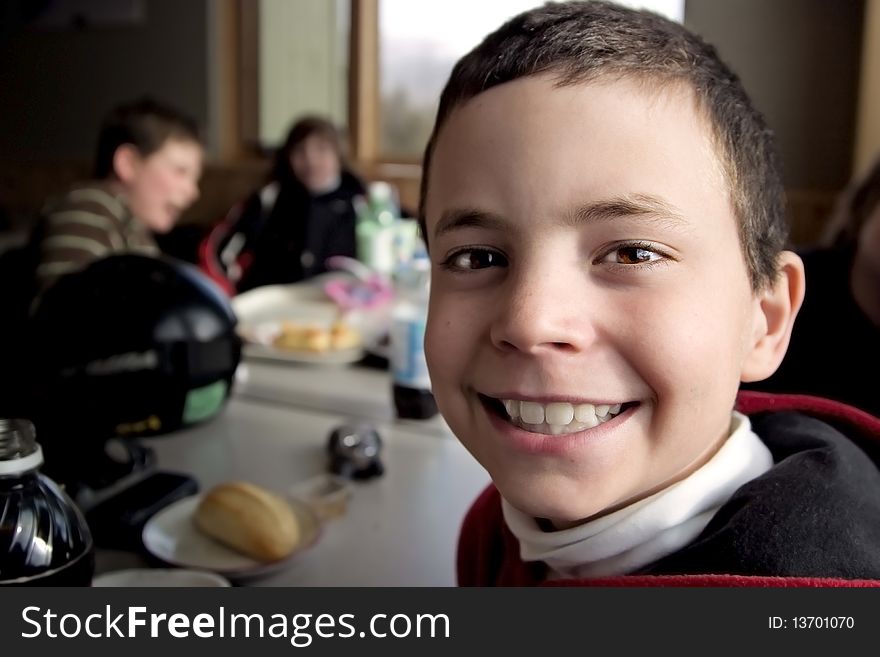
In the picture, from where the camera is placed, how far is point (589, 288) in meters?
0.50

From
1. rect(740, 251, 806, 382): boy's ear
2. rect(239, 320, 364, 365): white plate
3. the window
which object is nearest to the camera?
rect(740, 251, 806, 382): boy's ear

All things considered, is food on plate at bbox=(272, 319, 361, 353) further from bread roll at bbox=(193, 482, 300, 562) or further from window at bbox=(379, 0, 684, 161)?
window at bbox=(379, 0, 684, 161)

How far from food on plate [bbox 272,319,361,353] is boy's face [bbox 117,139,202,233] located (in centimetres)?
92

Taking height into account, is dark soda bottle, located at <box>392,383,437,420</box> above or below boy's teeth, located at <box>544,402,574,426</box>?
below

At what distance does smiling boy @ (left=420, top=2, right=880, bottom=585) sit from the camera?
50 centimetres

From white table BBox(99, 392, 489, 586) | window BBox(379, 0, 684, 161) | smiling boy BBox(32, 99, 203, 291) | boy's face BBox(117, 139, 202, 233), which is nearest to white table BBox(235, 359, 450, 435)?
white table BBox(99, 392, 489, 586)

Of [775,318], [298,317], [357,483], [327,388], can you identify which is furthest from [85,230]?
[775,318]

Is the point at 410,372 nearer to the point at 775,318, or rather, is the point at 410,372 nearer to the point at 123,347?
the point at 123,347

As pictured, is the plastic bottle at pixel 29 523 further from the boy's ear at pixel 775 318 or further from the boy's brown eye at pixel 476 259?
the boy's ear at pixel 775 318

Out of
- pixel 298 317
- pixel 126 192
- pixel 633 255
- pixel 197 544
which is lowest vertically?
pixel 298 317

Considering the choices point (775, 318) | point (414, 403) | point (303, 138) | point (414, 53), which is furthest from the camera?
point (414, 53)

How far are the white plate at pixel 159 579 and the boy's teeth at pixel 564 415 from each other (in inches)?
13.9

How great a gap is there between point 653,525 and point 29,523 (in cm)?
44

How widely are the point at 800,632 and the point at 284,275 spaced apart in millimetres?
3290
